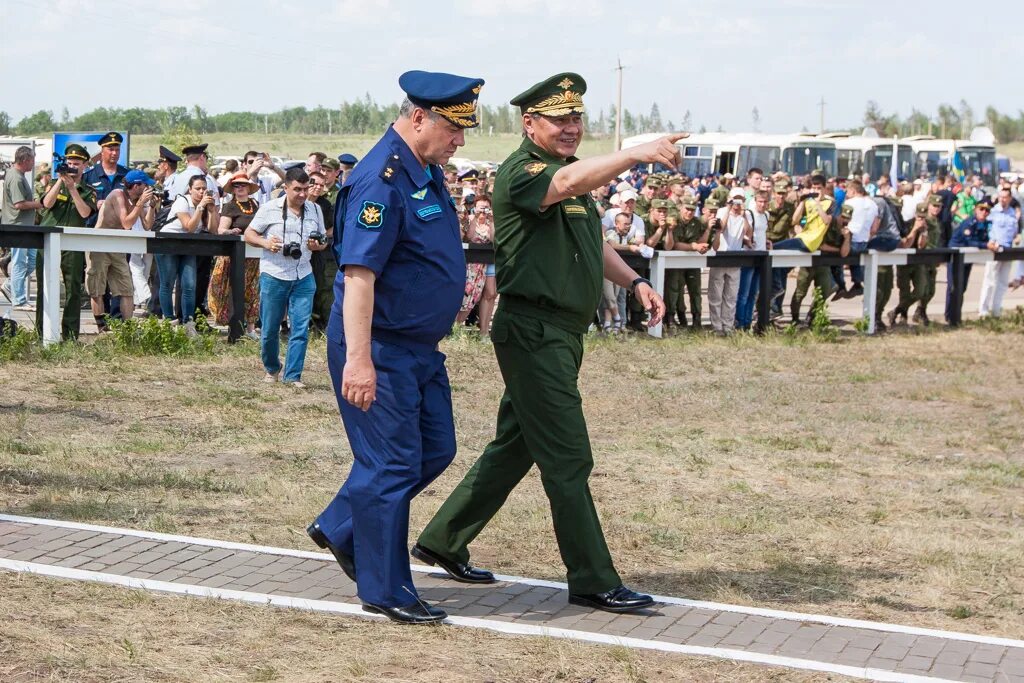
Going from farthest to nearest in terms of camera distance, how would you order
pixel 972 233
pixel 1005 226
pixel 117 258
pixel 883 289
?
pixel 972 233 < pixel 1005 226 < pixel 883 289 < pixel 117 258

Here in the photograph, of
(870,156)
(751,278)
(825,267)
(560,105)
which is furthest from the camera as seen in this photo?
(870,156)

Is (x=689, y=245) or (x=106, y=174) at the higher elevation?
(x=106, y=174)

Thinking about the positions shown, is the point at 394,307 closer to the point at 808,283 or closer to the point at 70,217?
the point at 70,217

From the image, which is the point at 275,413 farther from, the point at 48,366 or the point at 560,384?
the point at 560,384

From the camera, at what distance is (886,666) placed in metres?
4.93

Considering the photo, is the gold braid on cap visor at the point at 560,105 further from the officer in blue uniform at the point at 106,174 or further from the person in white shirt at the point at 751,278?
the person in white shirt at the point at 751,278

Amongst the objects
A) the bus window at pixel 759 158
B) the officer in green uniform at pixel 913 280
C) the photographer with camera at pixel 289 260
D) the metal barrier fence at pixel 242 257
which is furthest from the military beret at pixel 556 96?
the bus window at pixel 759 158

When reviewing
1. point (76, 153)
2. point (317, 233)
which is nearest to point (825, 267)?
point (317, 233)

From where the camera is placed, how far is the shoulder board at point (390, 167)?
5.07 metres

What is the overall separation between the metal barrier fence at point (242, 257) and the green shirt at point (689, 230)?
33 centimetres

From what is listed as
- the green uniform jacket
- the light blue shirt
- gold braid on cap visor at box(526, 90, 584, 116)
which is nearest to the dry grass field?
gold braid on cap visor at box(526, 90, 584, 116)

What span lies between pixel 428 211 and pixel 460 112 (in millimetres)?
378

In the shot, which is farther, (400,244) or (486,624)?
(486,624)

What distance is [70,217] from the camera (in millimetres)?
13789
